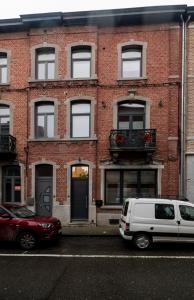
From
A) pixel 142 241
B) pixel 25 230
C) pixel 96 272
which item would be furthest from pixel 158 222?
pixel 25 230

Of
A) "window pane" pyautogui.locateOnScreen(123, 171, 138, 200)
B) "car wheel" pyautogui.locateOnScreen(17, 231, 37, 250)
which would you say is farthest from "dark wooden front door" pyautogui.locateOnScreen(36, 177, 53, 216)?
"car wheel" pyautogui.locateOnScreen(17, 231, 37, 250)

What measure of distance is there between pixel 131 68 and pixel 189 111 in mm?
3740

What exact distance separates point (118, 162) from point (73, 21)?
772 cm

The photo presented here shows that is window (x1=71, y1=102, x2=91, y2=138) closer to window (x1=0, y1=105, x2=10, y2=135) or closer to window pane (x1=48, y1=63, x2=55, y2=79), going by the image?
window pane (x1=48, y1=63, x2=55, y2=79)

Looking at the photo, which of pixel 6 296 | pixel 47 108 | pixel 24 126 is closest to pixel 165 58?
pixel 47 108

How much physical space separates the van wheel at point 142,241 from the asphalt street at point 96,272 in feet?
0.93

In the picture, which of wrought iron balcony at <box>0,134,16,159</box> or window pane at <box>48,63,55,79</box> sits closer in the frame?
wrought iron balcony at <box>0,134,16,159</box>

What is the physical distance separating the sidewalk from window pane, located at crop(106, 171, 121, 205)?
1406 millimetres

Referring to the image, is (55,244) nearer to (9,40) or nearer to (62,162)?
(62,162)

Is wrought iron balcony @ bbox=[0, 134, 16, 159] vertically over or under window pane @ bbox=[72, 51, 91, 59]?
under

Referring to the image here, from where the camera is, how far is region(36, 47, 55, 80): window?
58.4 ft

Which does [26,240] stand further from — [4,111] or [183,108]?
[183,108]

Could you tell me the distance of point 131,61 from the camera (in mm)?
17391

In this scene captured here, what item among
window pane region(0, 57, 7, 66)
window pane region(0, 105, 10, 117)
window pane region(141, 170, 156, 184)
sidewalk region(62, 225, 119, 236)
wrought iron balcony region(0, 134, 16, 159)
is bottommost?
sidewalk region(62, 225, 119, 236)
